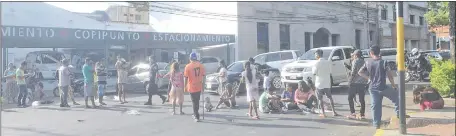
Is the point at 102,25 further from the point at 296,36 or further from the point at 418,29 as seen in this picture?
the point at 418,29

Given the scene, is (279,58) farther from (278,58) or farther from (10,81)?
(10,81)

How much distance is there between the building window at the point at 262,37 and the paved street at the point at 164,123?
20.6 m

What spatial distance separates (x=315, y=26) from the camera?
A: 37.5 metres

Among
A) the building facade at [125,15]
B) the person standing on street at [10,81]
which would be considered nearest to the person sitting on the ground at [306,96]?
the person standing on street at [10,81]

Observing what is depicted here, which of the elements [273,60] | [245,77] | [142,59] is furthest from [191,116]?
[142,59]

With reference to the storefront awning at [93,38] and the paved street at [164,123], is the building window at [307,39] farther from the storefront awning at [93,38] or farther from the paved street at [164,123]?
the paved street at [164,123]

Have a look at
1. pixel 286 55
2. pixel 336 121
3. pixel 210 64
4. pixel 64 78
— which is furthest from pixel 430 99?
pixel 210 64

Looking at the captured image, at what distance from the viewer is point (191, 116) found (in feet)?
35.5

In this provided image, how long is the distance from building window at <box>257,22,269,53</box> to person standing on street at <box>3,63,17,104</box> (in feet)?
65.7

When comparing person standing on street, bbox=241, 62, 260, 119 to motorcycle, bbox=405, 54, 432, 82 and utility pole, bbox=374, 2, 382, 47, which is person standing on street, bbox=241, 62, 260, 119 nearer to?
motorcycle, bbox=405, 54, 432, 82

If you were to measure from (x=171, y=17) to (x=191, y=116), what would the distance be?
2675cm

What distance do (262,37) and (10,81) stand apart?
20797mm

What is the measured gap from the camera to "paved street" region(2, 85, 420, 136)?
8.75 m

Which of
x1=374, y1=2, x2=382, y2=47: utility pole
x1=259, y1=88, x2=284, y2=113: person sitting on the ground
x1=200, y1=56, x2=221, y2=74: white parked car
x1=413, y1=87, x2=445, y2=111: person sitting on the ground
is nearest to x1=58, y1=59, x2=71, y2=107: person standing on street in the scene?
x1=259, y1=88, x2=284, y2=113: person sitting on the ground
